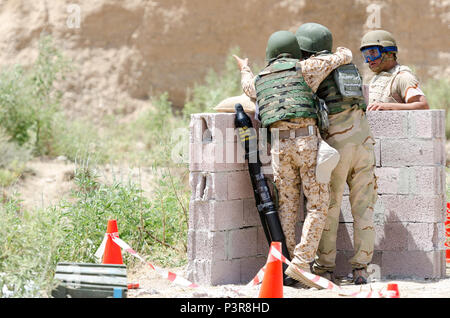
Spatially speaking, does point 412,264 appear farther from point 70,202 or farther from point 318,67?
point 70,202

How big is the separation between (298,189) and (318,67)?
1.02 m

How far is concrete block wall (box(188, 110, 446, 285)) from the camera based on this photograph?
563 cm

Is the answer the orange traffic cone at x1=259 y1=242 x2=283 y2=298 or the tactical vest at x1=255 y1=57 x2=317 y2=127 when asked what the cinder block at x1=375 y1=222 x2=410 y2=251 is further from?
the orange traffic cone at x1=259 y1=242 x2=283 y2=298

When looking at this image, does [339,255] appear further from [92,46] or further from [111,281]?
[92,46]

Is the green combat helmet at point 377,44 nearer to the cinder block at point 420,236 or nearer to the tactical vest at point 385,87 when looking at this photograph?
the tactical vest at point 385,87

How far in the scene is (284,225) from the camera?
5.57 metres

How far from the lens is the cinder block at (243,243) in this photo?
18.9 ft

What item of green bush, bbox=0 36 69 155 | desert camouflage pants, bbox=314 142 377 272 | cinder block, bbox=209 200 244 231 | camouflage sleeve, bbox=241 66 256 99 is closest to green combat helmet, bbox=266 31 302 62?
camouflage sleeve, bbox=241 66 256 99

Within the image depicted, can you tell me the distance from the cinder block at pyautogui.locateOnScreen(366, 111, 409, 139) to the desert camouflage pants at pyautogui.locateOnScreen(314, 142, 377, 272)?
0.37m

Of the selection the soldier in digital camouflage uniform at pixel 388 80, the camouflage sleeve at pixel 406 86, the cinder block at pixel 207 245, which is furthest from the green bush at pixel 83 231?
the camouflage sleeve at pixel 406 86

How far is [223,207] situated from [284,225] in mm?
533

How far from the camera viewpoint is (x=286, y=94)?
212 inches
